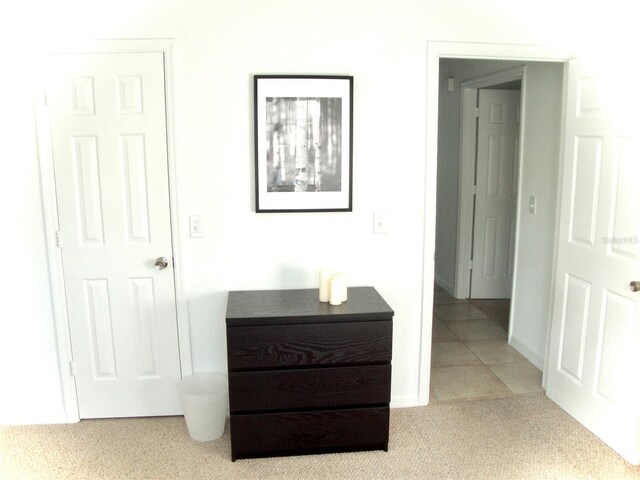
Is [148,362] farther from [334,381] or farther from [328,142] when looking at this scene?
[328,142]

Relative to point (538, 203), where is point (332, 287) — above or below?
below

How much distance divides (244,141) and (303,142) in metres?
0.30

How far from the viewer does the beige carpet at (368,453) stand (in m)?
2.51

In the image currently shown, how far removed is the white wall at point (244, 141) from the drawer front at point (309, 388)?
0.48m

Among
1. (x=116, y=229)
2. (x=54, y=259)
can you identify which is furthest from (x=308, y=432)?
(x=54, y=259)

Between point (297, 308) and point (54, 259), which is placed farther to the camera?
point (54, 259)

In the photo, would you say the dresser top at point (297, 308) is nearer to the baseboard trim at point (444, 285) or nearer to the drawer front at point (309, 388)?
the drawer front at point (309, 388)

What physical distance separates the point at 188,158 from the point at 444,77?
3.15 meters

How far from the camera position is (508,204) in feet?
16.4

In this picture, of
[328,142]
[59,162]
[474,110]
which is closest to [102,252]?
[59,162]

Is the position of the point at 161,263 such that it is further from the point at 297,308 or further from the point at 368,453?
the point at 368,453

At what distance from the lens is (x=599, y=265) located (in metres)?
2.77

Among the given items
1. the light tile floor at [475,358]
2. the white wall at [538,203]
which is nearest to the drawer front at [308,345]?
the light tile floor at [475,358]

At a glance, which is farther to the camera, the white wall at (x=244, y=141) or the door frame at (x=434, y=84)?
the door frame at (x=434, y=84)
